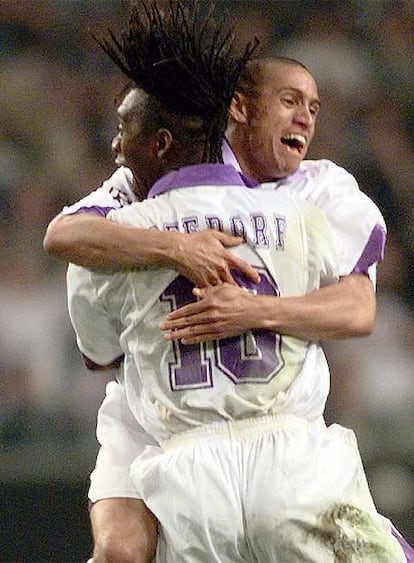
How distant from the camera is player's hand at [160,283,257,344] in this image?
1.27 m

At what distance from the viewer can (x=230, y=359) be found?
1.28 metres

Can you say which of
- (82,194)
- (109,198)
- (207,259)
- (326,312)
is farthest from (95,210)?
(82,194)

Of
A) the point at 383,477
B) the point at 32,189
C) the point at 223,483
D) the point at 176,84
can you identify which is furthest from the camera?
the point at 32,189

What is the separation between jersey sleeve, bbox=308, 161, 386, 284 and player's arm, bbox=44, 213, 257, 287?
13 cm

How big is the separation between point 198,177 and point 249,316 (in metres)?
0.16

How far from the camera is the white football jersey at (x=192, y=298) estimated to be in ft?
4.18

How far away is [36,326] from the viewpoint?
7.94 feet

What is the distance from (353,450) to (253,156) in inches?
16.0

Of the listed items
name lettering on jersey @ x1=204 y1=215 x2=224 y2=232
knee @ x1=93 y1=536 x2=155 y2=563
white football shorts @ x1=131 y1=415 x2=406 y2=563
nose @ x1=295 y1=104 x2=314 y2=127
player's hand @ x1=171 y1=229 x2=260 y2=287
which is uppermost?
nose @ x1=295 y1=104 x2=314 y2=127

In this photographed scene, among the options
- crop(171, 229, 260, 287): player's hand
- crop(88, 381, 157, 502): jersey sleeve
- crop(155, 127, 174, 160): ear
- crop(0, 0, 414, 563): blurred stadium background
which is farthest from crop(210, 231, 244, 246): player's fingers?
crop(0, 0, 414, 563): blurred stadium background

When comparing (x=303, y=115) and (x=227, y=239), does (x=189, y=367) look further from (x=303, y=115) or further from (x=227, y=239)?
(x=303, y=115)

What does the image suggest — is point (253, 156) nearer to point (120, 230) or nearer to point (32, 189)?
point (120, 230)

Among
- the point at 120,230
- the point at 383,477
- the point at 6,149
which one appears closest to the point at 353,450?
the point at 120,230

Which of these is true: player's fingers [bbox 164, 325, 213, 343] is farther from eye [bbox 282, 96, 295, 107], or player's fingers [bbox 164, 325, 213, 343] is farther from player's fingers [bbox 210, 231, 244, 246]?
eye [bbox 282, 96, 295, 107]
